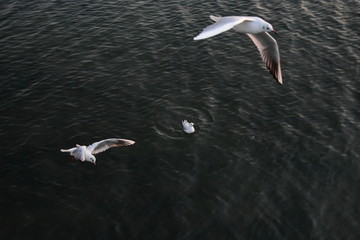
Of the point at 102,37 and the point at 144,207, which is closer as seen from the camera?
the point at 144,207

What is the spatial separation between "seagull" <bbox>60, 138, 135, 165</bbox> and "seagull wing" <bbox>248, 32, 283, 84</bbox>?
6548 mm

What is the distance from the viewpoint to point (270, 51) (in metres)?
16.3

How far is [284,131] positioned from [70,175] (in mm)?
9671

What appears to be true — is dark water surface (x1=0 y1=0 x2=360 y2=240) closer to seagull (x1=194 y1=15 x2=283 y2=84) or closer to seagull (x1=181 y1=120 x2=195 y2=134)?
seagull (x1=181 y1=120 x2=195 y2=134)

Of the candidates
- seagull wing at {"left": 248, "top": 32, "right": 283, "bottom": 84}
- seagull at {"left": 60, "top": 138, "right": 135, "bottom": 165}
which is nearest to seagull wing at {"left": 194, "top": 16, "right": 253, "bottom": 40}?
seagull wing at {"left": 248, "top": 32, "right": 283, "bottom": 84}

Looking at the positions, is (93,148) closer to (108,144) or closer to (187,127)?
(108,144)

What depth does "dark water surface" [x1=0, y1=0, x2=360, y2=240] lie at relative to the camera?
16.2 meters

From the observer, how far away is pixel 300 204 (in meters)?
16.7

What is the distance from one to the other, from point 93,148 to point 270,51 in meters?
7.99

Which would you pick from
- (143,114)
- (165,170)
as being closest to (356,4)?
(143,114)

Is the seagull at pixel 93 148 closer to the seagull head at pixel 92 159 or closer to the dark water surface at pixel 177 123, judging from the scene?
the seagull head at pixel 92 159

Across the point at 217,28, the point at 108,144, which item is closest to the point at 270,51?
the point at 217,28

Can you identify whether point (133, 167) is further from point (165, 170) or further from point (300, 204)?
point (300, 204)

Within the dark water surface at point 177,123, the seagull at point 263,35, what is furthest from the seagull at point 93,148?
the seagull at point 263,35
